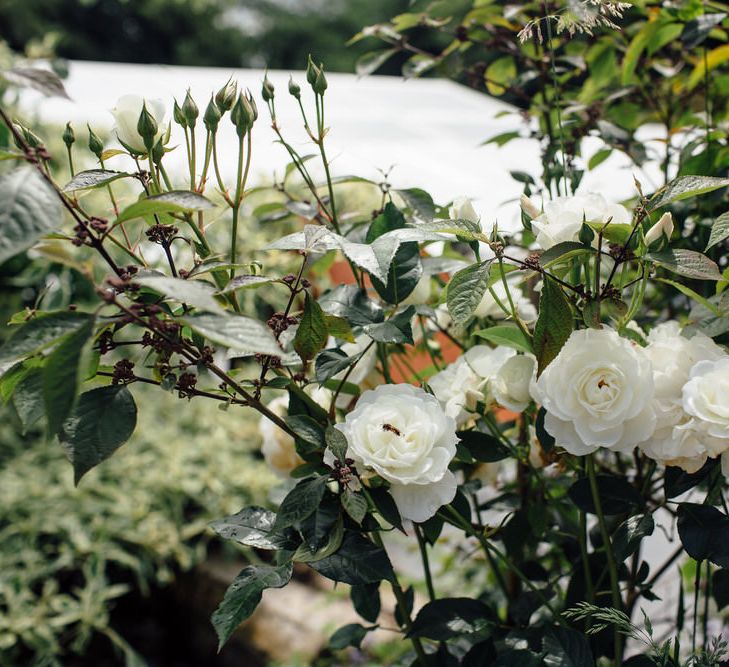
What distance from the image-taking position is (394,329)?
633mm

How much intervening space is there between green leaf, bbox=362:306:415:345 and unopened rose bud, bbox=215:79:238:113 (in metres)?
0.21

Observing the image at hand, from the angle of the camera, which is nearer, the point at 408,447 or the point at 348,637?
the point at 408,447

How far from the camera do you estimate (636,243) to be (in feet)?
2.05

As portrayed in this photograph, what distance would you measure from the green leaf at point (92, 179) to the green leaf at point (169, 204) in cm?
7

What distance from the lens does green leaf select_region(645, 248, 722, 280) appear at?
56 cm

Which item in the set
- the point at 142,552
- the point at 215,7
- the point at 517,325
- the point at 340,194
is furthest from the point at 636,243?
the point at 215,7

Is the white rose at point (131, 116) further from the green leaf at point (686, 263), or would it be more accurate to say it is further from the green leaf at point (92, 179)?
the green leaf at point (686, 263)

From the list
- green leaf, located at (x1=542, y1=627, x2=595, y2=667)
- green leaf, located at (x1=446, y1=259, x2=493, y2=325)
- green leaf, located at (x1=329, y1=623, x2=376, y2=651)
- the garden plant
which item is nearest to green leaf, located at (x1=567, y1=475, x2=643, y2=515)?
the garden plant

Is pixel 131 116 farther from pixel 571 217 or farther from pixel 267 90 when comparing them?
pixel 571 217

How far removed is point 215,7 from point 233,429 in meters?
12.0

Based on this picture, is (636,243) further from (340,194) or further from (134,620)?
(340,194)

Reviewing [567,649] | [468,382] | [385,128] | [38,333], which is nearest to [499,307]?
[468,382]

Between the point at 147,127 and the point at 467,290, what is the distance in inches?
10.7

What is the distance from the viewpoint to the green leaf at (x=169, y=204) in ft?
1.61
